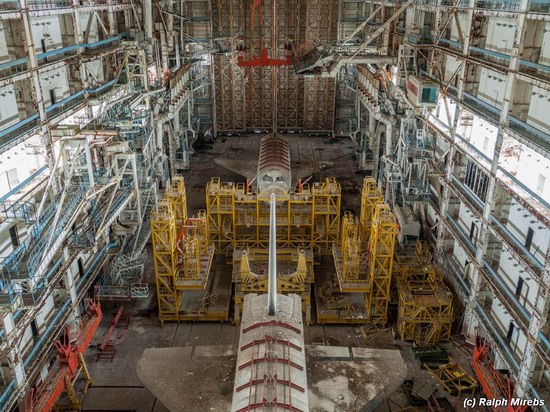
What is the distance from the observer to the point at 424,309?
23.7 meters

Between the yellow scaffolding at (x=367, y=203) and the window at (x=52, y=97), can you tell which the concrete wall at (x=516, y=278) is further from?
the window at (x=52, y=97)

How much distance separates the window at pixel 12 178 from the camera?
19.7m

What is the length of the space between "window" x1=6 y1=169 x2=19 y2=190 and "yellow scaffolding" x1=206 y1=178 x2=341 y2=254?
468 inches

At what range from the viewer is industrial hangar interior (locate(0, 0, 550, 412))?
17766 mm

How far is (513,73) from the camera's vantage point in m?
19.7

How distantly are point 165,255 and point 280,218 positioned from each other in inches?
327

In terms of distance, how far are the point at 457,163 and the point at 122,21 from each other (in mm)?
22664

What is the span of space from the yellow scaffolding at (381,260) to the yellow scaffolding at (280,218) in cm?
499

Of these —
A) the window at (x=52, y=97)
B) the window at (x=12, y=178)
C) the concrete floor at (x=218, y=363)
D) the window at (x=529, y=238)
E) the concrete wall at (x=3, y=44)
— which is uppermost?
the concrete wall at (x=3, y=44)

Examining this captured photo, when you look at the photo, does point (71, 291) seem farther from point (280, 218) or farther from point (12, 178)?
point (280, 218)

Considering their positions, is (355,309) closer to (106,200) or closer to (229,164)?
(106,200)

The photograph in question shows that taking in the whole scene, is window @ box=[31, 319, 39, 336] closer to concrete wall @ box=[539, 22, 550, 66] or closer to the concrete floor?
the concrete floor

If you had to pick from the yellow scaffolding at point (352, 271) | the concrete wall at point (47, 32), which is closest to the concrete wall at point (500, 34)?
the yellow scaffolding at point (352, 271)

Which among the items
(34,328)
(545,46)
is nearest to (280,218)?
(34,328)
